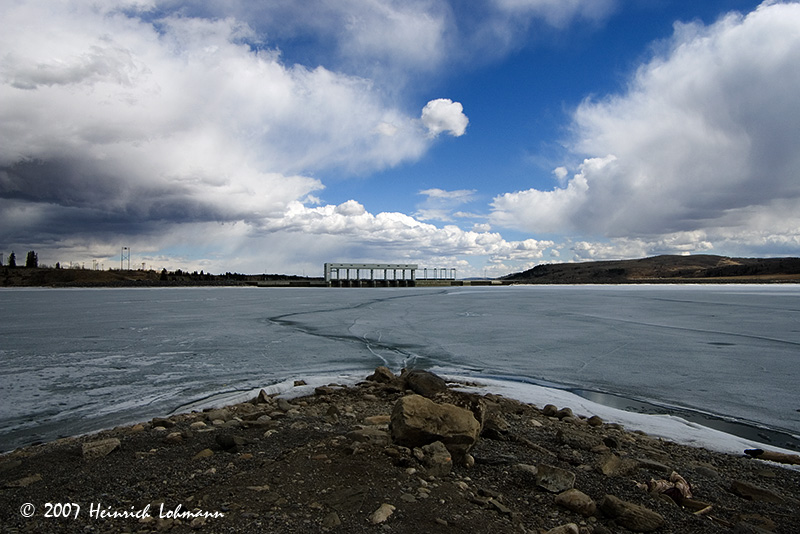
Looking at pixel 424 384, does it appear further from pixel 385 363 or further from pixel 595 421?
pixel 385 363

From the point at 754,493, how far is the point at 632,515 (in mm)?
1836

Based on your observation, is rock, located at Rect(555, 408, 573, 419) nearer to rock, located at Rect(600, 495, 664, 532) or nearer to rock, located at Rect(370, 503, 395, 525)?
rock, located at Rect(600, 495, 664, 532)

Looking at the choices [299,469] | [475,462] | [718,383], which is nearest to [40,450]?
[299,469]

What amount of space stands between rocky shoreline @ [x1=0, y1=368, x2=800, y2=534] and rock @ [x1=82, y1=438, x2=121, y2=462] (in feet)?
0.06

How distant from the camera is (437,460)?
4.92 metres

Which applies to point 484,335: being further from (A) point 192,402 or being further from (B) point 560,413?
(A) point 192,402

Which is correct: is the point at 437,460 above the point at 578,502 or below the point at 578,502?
above

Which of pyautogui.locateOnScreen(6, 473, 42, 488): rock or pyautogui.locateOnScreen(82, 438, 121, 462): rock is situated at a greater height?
pyautogui.locateOnScreen(82, 438, 121, 462): rock

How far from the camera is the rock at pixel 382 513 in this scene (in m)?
3.88

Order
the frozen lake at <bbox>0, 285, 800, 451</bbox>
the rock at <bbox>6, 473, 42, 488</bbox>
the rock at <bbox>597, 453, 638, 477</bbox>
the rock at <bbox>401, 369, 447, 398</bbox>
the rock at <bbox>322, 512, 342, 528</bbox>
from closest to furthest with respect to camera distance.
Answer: the rock at <bbox>322, 512, 342, 528</bbox>, the rock at <bbox>6, 473, 42, 488</bbox>, the rock at <bbox>597, 453, 638, 477</bbox>, the rock at <bbox>401, 369, 447, 398</bbox>, the frozen lake at <bbox>0, 285, 800, 451</bbox>

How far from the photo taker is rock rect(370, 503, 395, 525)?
3885mm

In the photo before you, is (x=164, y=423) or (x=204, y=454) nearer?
(x=204, y=454)

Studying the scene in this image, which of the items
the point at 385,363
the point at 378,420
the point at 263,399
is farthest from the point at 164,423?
the point at 385,363

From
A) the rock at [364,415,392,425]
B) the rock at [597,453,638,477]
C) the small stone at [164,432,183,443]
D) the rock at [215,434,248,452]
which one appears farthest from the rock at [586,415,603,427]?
the small stone at [164,432,183,443]
